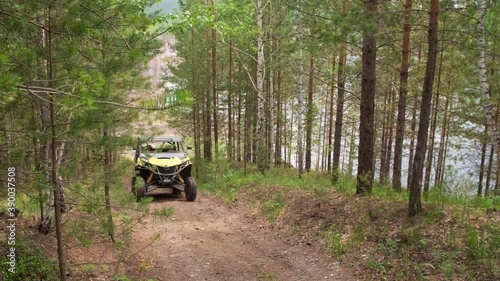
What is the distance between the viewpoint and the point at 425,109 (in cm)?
→ 629

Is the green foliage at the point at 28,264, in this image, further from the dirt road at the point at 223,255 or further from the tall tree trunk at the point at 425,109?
the tall tree trunk at the point at 425,109

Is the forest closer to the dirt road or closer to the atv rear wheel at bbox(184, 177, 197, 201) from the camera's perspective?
the dirt road

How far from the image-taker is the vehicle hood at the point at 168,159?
1192 cm

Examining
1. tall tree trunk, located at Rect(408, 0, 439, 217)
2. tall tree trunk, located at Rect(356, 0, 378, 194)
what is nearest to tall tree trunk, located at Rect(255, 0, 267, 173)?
tall tree trunk, located at Rect(356, 0, 378, 194)

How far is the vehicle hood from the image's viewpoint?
39.1ft

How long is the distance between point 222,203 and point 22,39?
966cm

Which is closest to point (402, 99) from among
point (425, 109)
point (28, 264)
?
point (425, 109)

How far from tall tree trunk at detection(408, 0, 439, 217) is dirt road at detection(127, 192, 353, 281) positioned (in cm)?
192

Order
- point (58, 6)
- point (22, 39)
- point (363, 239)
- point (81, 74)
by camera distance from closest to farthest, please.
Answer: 1. point (81, 74)
2. point (58, 6)
3. point (22, 39)
4. point (363, 239)

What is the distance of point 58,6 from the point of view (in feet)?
12.0

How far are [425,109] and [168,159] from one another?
850 centimetres

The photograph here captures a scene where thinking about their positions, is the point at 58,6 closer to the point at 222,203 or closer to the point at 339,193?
the point at 339,193

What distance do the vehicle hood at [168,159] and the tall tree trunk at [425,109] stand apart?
7.78 meters

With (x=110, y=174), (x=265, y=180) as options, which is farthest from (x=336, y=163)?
(x=110, y=174)
